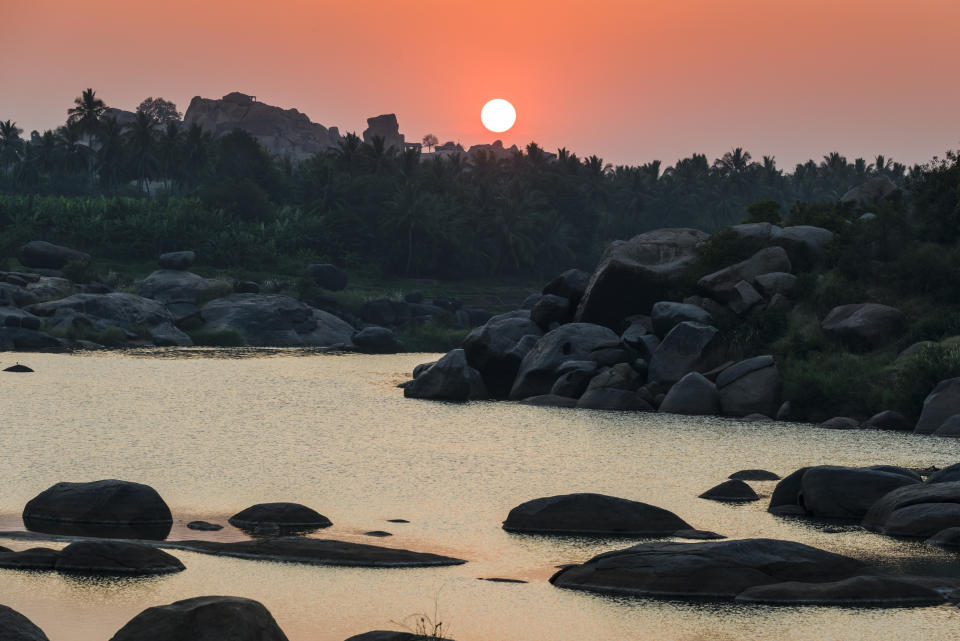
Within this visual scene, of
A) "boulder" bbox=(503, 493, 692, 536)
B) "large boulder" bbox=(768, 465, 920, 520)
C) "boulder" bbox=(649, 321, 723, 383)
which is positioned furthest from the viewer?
"boulder" bbox=(649, 321, 723, 383)

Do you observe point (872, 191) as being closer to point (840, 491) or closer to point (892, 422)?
point (892, 422)

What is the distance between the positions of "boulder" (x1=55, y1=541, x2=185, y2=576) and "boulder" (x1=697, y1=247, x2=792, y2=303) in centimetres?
3731

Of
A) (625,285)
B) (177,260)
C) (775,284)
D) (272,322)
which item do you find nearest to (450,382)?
(625,285)

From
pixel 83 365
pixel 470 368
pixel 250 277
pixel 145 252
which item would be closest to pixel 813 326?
pixel 470 368

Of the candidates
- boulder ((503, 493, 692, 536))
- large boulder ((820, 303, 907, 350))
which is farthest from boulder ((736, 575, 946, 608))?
large boulder ((820, 303, 907, 350))

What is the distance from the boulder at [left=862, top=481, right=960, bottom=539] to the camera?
72.3 feet

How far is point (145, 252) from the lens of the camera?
12119 cm

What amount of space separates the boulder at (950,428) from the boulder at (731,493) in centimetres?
1420

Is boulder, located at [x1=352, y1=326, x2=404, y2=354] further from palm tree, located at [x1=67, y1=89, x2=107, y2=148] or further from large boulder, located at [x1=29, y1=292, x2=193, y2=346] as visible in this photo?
palm tree, located at [x1=67, y1=89, x2=107, y2=148]

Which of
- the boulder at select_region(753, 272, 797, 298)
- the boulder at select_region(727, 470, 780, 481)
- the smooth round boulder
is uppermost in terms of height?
the boulder at select_region(753, 272, 797, 298)

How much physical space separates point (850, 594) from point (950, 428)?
23.3 m

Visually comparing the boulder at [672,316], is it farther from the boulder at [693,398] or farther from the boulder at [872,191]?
the boulder at [872,191]

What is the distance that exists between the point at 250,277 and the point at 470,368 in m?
65.2

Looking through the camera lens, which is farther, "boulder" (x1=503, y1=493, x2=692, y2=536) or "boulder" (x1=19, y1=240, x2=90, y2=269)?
"boulder" (x1=19, y1=240, x2=90, y2=269)
